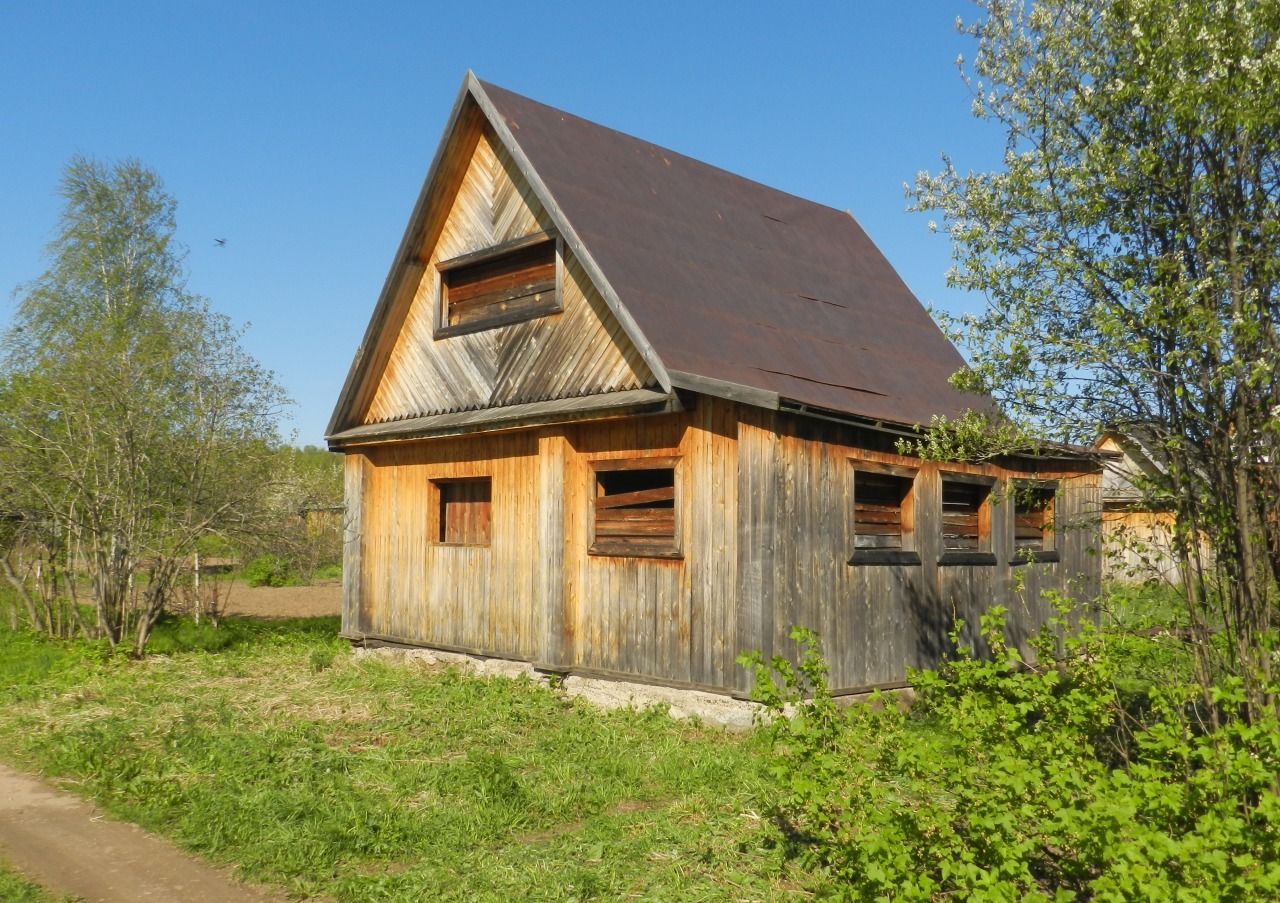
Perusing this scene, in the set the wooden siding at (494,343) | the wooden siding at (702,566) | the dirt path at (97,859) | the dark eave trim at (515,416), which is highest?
the wooden siding at (494,343)

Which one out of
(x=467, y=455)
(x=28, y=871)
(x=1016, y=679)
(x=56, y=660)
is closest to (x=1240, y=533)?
(x=1016, y=679)

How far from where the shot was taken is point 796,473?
9.89 metres

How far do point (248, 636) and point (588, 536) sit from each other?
779 cm

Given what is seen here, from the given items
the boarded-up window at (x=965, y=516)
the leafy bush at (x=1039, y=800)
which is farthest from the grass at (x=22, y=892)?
the boarded-up window at (x=965, y=516)

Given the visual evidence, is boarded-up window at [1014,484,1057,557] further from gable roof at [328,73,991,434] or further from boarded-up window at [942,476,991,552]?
gable roof at [328,73,991,434]

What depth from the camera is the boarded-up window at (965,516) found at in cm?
1216

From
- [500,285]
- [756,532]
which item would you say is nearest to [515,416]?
[500,285]

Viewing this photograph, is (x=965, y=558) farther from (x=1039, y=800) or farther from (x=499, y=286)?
(x=1039, y=800)

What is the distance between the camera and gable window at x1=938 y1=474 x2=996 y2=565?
39.3 ft

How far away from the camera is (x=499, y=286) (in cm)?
1266

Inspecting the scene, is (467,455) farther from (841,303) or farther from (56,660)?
(56,660)

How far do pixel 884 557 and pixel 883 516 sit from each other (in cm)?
53

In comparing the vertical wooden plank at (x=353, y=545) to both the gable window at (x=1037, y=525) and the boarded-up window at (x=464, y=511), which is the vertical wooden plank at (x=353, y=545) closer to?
the boarded-up window at (x=464, y=511)

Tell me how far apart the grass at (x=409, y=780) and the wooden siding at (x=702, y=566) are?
768mm
